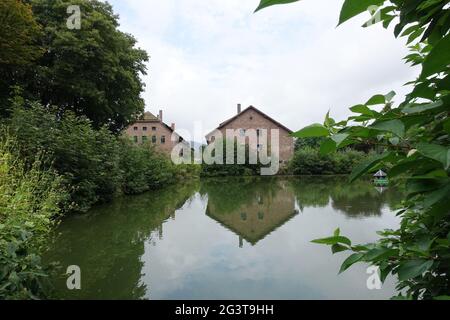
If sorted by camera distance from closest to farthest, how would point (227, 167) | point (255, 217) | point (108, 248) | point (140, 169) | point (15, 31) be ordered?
point (108, 248) → point (255, 217) → point (15, 31) → point (140, 169) → point (227, 167)

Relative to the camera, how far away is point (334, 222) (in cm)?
809

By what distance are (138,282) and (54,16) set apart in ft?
47.8

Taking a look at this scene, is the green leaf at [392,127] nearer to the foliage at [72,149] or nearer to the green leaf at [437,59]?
the green leaf at [437,59]

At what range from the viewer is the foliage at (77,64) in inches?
535

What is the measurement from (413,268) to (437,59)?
533 millimetres

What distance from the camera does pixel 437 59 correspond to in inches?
16.5

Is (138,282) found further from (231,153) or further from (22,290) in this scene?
(231,153)

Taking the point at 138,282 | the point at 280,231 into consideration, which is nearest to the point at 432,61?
the point at 138,282

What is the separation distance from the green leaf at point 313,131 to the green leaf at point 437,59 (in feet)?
0.64

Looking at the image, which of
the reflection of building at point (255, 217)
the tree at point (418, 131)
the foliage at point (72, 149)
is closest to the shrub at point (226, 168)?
the reflection of building at point (255, 217)

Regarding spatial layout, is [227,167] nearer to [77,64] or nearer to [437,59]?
[77,64]

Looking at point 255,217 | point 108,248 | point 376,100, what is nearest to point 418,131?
point 376,100
